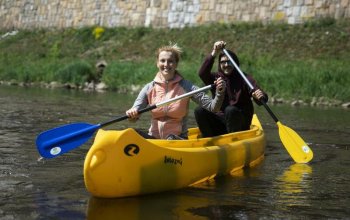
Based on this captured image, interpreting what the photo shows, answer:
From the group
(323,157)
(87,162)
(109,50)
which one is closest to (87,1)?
(109,50)

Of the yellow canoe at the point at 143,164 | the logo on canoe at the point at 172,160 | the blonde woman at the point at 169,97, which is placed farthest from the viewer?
the blonde woman at the point at 169,97

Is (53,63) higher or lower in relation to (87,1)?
lower

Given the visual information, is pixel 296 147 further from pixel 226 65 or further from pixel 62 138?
pixel 62 138

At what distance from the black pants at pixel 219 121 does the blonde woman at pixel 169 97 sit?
2.57 feet

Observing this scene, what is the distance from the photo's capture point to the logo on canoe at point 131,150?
15.3 feet

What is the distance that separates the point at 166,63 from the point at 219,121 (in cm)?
133

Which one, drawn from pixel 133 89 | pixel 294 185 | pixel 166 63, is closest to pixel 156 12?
pixel 133 89

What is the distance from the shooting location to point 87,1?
83.9 ft

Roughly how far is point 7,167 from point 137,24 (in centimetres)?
1763

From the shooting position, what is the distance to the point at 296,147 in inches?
269

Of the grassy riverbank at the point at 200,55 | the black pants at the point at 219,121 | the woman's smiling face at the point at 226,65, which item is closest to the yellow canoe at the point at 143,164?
the black pants at the point at 219,121

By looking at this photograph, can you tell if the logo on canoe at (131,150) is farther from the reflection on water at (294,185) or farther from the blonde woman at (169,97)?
the reflection on water at (294,185)

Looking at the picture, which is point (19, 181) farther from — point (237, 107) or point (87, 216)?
point (237, 107)

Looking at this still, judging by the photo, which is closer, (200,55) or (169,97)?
(169,97)
